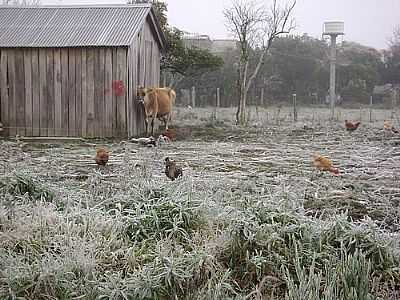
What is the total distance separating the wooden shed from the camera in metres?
14.0

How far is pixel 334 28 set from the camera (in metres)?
25.2

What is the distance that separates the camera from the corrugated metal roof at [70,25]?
1400cm

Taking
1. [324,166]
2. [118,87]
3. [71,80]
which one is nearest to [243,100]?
[118,87]

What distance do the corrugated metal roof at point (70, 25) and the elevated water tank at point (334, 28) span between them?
1207 cm

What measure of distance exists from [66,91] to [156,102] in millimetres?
2299

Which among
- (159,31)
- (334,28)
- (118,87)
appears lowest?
(118,87)

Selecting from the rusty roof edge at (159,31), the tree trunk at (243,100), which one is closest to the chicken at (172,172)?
the rusty roof edge at (159,31)

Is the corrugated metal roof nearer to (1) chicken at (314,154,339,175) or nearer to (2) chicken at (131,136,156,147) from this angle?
(2) chicken at (131,136,156,147)

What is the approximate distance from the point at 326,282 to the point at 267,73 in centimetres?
2517

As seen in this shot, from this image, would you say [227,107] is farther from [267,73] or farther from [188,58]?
[188,58]

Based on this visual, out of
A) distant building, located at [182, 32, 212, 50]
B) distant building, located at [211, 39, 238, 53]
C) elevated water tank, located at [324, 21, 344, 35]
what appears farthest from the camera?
distant building, located at [211, 39, 238, 53]

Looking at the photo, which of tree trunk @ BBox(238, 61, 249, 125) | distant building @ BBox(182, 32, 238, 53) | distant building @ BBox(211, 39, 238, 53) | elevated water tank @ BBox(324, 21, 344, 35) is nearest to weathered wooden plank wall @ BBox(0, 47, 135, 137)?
tree trunk @ BBox(238, 61, 249, 125)

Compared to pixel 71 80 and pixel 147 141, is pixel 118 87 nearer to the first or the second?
pixel 71 80

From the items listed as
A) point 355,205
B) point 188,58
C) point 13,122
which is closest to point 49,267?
point 355,205
